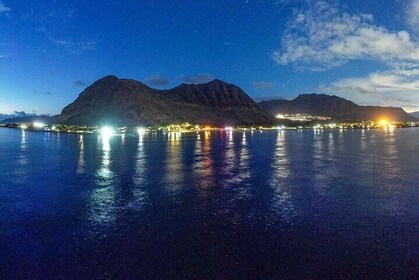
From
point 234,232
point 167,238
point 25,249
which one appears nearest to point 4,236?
point 25,249

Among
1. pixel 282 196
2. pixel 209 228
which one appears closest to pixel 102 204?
pixel 209 228

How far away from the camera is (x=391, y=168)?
54.0 metres

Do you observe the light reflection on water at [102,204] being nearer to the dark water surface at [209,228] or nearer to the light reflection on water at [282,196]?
the dark water surface at [209,228]

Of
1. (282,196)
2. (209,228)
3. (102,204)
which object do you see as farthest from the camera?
(282,196)

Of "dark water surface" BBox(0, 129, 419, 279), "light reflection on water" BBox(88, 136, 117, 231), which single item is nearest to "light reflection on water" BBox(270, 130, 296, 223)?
"dark water surface" BBox(0, 129, 419, 279)

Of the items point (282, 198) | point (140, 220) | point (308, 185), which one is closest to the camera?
point (140, 220)

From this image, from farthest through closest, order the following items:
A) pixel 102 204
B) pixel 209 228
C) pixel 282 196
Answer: pixel 282 196 < pixel 102 204 < pixel 209 228

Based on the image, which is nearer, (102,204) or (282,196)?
(102,204)

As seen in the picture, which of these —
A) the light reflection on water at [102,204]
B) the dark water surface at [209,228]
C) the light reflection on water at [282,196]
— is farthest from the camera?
the light reflection on water at [282,196]

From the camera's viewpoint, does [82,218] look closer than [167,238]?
No

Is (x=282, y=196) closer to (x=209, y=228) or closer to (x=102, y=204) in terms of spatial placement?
(x=209, y=228)

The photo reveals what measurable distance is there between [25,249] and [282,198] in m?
21.6

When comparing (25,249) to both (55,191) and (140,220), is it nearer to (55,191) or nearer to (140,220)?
(140,220)

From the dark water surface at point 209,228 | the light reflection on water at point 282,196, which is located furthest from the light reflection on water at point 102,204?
the light reflection on water at point 282,196
